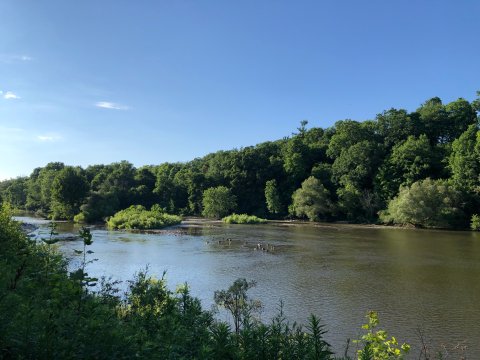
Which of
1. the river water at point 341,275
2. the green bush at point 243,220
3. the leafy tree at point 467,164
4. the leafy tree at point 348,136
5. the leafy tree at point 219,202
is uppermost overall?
the leafy tree at point 348,136

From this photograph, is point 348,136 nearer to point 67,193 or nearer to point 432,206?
point 432,206

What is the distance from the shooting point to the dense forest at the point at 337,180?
61.5m

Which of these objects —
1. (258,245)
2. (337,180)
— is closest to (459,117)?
(337,180)

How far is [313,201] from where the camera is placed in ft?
261

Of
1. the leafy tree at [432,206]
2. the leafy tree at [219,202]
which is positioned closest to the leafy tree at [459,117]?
the leafy tree at [432,206]

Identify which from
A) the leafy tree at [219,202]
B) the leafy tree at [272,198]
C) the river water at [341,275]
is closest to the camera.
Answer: the river water at [341,275]

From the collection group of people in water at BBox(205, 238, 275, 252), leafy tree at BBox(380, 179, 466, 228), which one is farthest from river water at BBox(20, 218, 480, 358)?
leafy tree at BBox(380, 179, 466, 228)

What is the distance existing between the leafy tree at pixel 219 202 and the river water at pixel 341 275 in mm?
43321

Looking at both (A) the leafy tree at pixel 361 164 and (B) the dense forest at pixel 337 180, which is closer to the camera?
(B) the dense forest at pixel 337 180

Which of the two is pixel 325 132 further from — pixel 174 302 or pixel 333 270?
pixel 174 302

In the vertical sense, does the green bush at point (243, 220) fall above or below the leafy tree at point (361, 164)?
below

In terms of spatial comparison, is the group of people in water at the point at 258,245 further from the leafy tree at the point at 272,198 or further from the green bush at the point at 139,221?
the leafy tree at the point at 272,198

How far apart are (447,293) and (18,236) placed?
820 inches

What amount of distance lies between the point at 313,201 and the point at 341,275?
54482 millimetres
